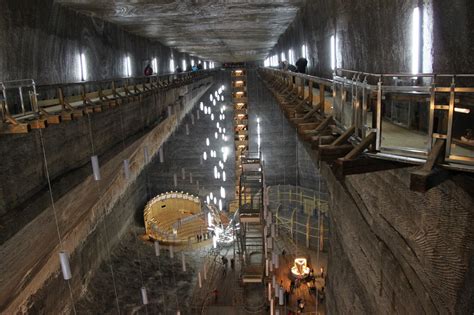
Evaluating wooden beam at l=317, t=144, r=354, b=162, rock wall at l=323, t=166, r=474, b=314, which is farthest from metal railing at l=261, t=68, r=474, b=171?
rock wall at l=323, t=166, r=474, b=314

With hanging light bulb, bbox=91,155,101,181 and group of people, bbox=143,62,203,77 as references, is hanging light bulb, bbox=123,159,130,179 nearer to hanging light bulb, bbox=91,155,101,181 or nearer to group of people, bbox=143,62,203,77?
hanging light bulb, bbox=91,155,101,181

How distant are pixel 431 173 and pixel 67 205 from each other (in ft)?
18.6

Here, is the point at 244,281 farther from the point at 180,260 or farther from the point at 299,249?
the point at 180,260

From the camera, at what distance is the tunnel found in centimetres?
342

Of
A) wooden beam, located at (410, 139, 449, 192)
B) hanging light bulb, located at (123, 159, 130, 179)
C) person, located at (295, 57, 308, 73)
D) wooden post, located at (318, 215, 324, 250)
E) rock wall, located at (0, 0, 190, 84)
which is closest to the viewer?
wooden beam, located at (410, 139, 449, 192)

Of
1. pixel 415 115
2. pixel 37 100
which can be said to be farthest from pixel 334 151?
pixel 37 100

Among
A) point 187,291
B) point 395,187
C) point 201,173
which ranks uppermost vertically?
point 395,187

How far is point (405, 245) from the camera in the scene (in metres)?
3.77

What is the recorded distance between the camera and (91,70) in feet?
44.5

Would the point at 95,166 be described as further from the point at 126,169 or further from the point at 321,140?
the point at 321,140

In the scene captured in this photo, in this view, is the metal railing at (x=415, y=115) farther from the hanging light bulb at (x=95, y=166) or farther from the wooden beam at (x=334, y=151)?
the hanging light bulb at (x=95, y=166)

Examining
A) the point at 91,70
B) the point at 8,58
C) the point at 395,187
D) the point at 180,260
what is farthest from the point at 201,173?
the point at 395,187

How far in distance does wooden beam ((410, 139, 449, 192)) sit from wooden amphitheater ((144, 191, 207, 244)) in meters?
18.9

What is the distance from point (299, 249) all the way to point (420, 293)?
1435cm
